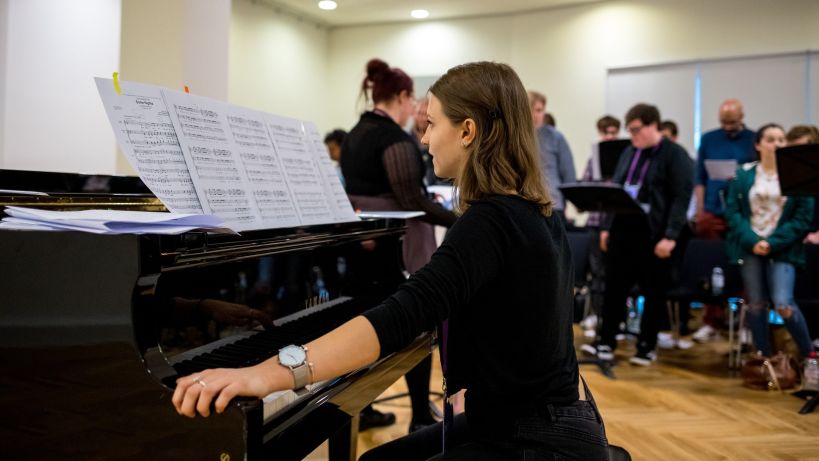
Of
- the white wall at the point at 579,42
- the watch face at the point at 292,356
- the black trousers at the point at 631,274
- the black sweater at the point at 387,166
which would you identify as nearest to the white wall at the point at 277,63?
the white wall at the point at 579,42

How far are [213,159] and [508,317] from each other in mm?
779

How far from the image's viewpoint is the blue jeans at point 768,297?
4.46 metres

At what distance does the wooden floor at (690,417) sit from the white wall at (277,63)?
5.40m

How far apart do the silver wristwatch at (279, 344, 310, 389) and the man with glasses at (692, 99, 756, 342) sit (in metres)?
5.60

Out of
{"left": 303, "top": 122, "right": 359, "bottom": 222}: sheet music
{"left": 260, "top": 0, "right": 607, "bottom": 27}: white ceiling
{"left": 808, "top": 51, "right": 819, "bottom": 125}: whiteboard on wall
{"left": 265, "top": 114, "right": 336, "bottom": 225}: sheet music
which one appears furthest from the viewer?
{"left": 260, "top": 0, "right": 607, "bottom": 27}: white ceiling

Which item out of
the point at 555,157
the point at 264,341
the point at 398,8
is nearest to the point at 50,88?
the point at 264,341

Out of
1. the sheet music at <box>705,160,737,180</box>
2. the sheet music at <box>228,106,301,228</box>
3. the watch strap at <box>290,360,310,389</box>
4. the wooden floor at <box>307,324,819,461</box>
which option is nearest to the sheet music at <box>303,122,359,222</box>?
the sheet music at <box>228,106,301,228</box>

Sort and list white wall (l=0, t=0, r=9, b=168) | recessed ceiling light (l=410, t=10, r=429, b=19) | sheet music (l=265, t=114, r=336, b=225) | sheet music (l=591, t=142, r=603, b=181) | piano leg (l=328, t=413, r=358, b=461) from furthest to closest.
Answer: recessed ceiling light (l=410, t=10, r=429, b=19)
sheet music (l=591, t=142, r=603, b=181)
white wall (l=0, t=0, r=9, b=168)
piano leg (l=328, t=413, r=358, b=461)
sheet music (l=265, t=114, r=336, b=225)

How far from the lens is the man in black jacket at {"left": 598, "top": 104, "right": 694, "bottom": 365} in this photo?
484cm

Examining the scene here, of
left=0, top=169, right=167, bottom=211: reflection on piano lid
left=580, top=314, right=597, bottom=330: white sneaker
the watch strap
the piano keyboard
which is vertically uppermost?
left=0, top=169, right=167, bottom=211: reflection on piano lid

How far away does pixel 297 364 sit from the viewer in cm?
113

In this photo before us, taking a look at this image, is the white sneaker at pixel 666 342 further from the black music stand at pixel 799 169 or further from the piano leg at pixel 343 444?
the piano leg at pixel 343 444

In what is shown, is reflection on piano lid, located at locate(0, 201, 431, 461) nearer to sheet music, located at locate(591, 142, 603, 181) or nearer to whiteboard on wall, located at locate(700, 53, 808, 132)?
sheet music, located at locate(591, 142, 603, 181)

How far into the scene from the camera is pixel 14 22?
14.6 feet
